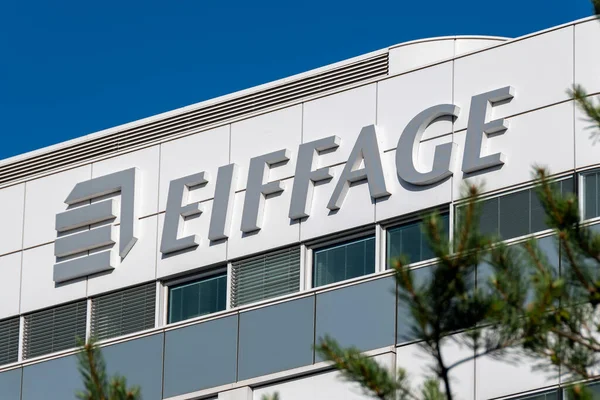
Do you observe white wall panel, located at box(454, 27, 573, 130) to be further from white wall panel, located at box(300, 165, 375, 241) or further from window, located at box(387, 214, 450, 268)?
white wall panel, located at box(300, 165, 375, 241)

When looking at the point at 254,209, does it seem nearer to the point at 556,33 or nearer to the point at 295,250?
the point at 295,250

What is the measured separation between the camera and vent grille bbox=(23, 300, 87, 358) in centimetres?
3725

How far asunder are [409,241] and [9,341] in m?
8.08

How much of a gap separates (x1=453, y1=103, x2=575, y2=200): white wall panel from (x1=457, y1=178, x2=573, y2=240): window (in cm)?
22

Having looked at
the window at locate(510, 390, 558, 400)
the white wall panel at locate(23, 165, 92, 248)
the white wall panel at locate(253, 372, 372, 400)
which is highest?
the white wall panel at locate(23, 165, 92, 248)

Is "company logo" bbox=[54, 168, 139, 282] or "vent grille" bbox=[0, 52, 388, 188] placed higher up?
"vent grille" bbox=[0, 52, 388, 188]

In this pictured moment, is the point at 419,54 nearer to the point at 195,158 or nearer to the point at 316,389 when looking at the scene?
the point at 195,158

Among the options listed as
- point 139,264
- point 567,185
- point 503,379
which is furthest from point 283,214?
point 503,379

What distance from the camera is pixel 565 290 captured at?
22.7 m

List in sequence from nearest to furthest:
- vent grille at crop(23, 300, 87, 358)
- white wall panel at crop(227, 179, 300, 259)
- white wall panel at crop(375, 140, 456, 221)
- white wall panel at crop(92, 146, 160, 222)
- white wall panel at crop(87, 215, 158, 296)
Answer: white wall panel at crop(375, 140, 456, 221) < white wall panel at crop(227, 179, 300, 259) < white wall panel at crop(87, 215, 158, 296) < white wall panel at crop(92, 146, 160, 222) < vent grille at crop(23, 300, 87, 358)

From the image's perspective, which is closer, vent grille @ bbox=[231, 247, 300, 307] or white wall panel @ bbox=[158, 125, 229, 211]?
vent grille @ bbox=[231, 247, 300, 307]

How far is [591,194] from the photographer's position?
32.1m

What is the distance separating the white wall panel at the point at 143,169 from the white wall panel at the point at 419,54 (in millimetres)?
4333

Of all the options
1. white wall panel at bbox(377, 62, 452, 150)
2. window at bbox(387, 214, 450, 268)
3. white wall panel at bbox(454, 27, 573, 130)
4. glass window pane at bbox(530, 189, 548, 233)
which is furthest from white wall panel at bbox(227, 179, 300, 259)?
glass window pane at bbox(530, 189, 548, 233)
